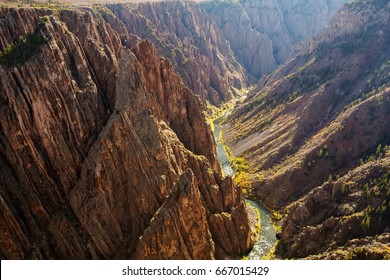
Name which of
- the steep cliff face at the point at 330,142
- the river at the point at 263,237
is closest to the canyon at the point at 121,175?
the steep cliff face at the point at 330,142

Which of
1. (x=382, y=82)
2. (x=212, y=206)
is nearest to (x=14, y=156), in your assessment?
(x=212, y=206)

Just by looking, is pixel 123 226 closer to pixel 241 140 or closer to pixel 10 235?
pixel 10 235

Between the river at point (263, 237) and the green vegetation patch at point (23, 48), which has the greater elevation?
the green vegetation patch at point (23, 48)

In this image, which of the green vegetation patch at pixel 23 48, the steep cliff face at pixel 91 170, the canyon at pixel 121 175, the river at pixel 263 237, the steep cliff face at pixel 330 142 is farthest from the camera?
the river at pixel 263 237

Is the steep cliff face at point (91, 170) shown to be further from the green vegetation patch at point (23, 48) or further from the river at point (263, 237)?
the river at point (263, 237)

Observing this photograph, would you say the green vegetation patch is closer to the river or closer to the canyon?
the canyon

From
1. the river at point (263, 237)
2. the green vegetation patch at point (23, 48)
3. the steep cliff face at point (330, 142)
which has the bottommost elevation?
the river at point (263, 237)

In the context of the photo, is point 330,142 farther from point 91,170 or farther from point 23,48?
point 23,48

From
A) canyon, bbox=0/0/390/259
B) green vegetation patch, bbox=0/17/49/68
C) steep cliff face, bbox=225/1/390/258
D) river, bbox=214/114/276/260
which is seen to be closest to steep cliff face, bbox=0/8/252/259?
canyon, bbox=0/0/390/259

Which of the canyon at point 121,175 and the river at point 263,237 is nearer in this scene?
the canyon at point 121,175
